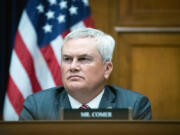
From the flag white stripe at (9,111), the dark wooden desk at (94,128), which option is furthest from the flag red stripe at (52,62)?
the dark wooden desk at (94,128)

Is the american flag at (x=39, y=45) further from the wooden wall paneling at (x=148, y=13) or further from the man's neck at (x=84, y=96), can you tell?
the man's neck at (x=84, y=96)

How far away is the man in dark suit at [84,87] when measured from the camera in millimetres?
1975

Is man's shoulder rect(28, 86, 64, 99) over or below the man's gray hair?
below

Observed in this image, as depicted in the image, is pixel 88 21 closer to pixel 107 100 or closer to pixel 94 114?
pixel 107 100

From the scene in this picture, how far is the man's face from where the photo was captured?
6.41ft

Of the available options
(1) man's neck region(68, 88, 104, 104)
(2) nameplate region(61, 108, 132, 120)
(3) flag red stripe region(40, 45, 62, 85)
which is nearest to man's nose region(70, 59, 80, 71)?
(1) man's neck region(68, 88, 104, 104)

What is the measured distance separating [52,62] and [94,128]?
2.33 m

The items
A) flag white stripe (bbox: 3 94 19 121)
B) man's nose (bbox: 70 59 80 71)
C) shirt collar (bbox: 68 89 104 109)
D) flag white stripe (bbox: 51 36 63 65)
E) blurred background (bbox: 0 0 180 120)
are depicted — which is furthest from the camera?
blurred background (bbox: 0 0 180 120)

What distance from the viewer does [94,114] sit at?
1438 mm

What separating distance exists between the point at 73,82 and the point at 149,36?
189 cm

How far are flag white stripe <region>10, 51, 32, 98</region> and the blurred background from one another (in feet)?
0.84

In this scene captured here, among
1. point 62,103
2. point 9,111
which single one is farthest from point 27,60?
point 62,103

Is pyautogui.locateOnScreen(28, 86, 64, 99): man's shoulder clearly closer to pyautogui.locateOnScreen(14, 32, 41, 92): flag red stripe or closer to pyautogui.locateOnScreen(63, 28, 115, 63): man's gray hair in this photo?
pyautogui.locateOnScreen(63, 28, 115, 63): man's gray hair

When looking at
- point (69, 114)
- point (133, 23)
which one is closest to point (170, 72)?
point (133, 23)
